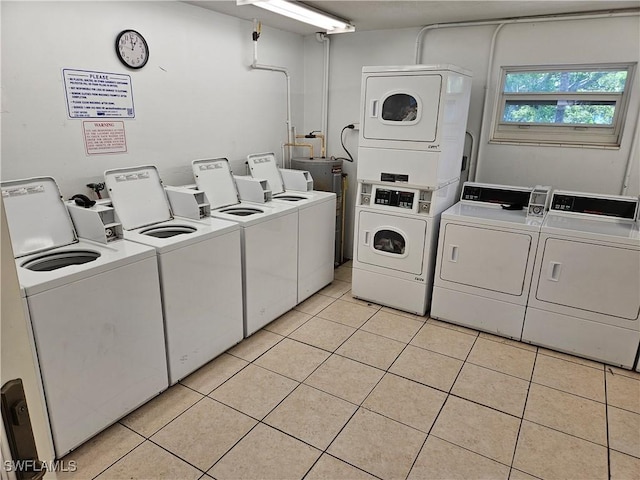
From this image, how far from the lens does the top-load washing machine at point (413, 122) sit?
3.12 metres

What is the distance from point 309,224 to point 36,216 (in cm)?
201

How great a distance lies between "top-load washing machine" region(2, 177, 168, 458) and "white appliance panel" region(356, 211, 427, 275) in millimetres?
1937

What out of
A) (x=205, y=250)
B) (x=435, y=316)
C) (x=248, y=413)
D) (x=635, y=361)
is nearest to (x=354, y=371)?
(x=248, y=413)

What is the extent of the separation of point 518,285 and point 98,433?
9.61 ft

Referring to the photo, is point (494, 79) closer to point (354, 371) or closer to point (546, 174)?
point (546, 174)

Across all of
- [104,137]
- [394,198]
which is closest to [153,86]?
[104,137]

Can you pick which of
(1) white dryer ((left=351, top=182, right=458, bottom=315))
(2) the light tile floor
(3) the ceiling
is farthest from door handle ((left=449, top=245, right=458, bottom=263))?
(3) the ceiling

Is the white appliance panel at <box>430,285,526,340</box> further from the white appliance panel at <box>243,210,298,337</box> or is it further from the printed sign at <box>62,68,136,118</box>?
the printed sign at <box>62,68,136,118</box>

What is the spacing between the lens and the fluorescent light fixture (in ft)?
9.53

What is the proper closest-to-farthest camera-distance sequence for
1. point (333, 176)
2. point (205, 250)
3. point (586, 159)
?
point (205, 250), point (586, 159), point (333, 176)

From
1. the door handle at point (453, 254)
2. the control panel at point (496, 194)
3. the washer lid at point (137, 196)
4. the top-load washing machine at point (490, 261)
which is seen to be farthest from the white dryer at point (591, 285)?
the washer lid at point (137, 196)

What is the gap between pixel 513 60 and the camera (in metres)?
3.59

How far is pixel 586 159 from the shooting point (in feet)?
11.4

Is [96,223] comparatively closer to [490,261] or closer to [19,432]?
[19,432]
